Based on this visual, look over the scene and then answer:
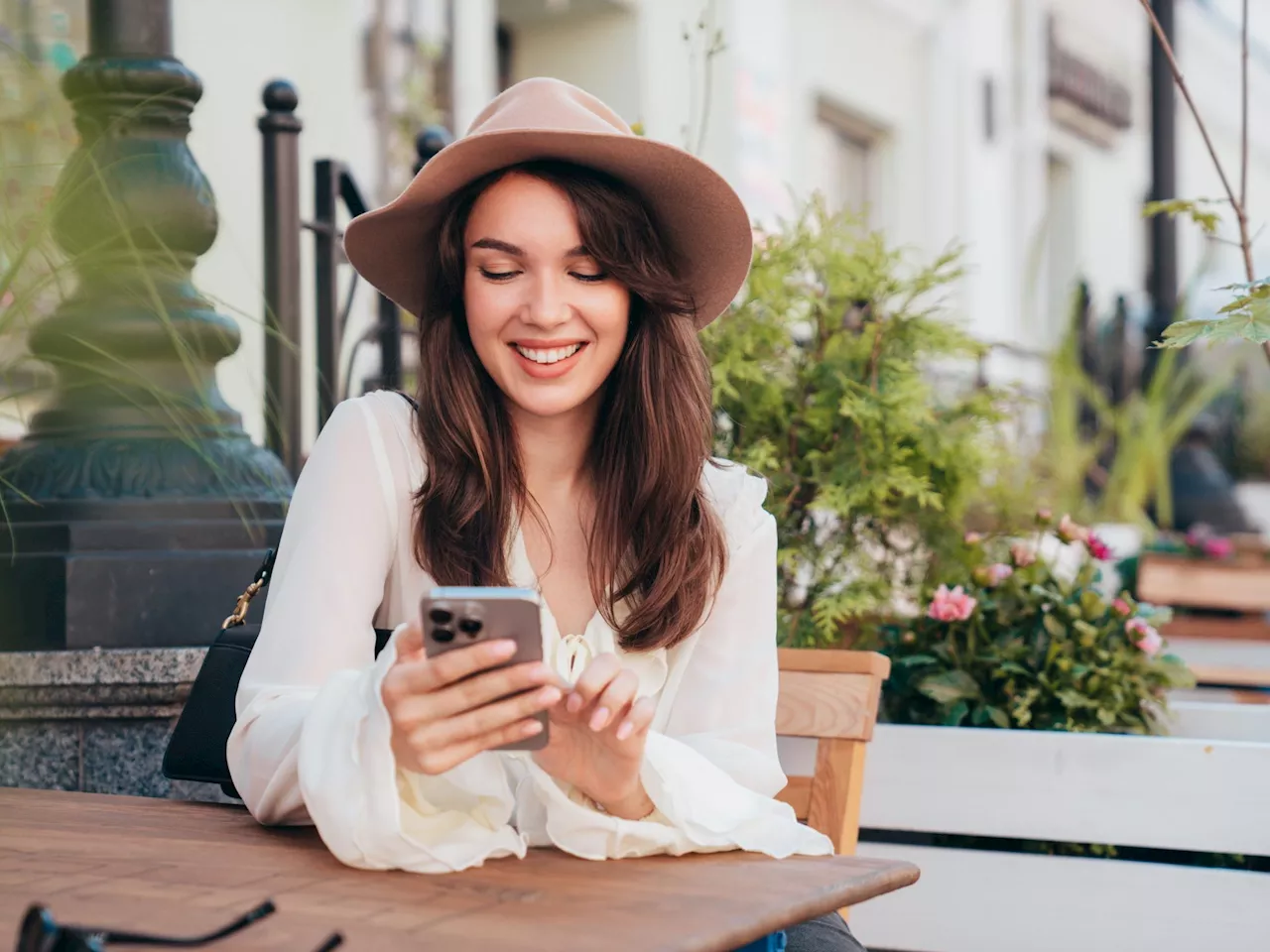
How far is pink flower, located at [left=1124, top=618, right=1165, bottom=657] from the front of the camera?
2744 millimetres

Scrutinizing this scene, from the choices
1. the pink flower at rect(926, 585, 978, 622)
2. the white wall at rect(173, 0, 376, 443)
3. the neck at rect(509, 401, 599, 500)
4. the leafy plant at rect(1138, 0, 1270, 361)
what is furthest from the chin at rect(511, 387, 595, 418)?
the white wall at rect(173, 0, 376, 443)

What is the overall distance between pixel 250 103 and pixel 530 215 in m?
4.15

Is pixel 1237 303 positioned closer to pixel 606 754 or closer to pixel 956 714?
pixel 956 714

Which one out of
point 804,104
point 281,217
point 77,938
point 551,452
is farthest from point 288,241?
point 804,104

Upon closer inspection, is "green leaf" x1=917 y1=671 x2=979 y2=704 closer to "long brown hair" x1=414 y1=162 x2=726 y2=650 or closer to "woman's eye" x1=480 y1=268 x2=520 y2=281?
"long brown hair" x1=414 y1=162 x2=726 y2=650

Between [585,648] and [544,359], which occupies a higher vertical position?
[544,359]

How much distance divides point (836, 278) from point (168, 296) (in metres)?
1.21

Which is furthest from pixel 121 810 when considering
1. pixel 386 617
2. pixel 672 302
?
pixel 672 302

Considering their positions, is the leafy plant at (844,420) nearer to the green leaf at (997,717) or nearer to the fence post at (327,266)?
the green leaf at (997,717)

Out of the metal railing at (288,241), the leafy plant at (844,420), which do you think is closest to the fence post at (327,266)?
the metal railing at (288,241)

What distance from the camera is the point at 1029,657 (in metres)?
2.80

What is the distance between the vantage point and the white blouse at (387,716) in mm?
1435

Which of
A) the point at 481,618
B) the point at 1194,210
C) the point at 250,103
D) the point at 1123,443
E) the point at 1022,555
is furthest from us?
the point at 1123,443

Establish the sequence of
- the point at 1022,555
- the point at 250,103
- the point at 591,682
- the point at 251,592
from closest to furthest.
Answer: the point at 591,682, the point at 251,592, the point at 1022,555, the point at 250,103
